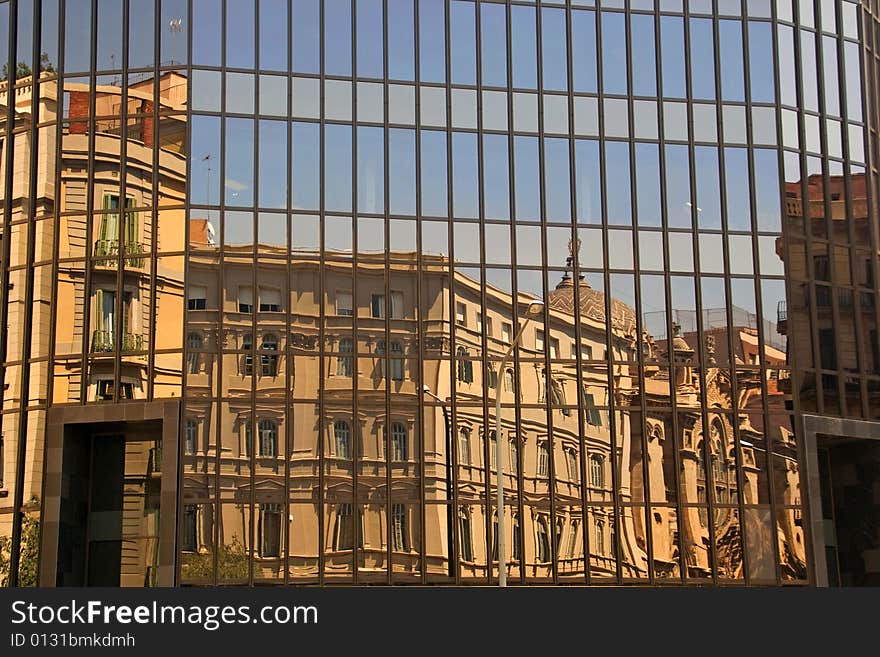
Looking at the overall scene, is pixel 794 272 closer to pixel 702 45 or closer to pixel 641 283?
pixel 641 283

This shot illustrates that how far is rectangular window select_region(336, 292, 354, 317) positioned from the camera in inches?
1505

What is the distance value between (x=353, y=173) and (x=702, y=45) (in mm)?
11696

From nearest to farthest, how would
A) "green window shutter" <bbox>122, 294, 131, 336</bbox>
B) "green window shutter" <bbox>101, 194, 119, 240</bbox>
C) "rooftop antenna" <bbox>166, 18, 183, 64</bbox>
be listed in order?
"green window shutter" <bbox>122, 294, 131, 336</bbox>
"green window shutter" <bbox>101, 194, 119, 240</bbox>
"rooftop antenna" <bbox>166, 18, 183, 64</bbox>

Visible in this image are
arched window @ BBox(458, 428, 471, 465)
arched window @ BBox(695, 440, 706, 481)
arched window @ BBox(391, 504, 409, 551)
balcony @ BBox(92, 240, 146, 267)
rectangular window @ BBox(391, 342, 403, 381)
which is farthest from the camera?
arched window @ BBox(695, 440, 706, 481)

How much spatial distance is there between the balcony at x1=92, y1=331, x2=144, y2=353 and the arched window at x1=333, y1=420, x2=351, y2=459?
19.9ft

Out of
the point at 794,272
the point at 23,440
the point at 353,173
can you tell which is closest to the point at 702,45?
the point at 794,272

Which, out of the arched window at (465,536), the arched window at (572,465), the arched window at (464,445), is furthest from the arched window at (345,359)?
the arched window at (572,465)

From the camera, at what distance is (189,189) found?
38.3 m

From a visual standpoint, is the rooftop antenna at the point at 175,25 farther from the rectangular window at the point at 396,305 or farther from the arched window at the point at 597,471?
the arched window at the point at 597,471

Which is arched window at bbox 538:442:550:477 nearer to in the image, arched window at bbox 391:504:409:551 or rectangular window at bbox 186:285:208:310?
arched window at bbox 391:504:409:551

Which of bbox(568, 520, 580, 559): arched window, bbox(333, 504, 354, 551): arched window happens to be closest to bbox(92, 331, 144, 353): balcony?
bbox(333, 504, 354, 551): arched window

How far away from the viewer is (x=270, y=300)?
3800 centimetres

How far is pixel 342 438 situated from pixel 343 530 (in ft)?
8.43

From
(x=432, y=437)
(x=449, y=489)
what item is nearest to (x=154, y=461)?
(x=432, y=437)
